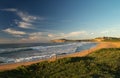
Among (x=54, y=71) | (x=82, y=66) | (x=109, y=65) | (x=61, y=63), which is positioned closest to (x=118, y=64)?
(x=109, y=65)

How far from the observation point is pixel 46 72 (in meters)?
15.5

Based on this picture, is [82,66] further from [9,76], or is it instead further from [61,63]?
[9,76]

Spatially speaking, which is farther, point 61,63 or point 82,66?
point 61,63

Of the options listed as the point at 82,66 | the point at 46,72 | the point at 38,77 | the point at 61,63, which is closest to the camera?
the point at 38,77

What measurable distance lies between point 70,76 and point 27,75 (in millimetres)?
3012

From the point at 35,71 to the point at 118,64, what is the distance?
755 centimetres

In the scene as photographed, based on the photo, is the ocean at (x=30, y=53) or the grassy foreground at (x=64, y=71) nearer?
the grassy foreground at (x=64, y=71)

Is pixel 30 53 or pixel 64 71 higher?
pixel 64 71

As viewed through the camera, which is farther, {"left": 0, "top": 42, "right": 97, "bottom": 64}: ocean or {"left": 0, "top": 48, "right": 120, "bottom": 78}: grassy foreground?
{"left": 0, "top": 42, "right": 97, "bottom": 64}: ocean

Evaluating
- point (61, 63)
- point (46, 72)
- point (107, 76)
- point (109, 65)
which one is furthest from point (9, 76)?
point (109, 65)

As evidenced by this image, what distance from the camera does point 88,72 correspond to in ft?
51.4

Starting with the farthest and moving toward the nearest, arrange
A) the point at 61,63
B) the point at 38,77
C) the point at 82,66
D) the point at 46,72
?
the point at 61,63 → the point at 82,66 → the point at 46,72 → the point at 38,77

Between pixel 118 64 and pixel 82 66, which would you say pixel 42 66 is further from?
pixel 118 64

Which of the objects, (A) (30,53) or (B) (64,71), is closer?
(B) (64,71)
